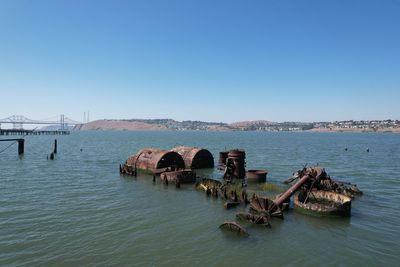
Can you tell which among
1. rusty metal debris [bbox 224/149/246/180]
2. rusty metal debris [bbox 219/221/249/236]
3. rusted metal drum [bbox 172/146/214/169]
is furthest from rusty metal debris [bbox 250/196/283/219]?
rusted metal drum [bbox 172/146/214/169]

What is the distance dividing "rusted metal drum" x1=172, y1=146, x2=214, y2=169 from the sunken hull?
19.0 meters

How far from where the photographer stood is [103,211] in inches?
838

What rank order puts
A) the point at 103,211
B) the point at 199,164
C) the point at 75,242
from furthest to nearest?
the point at 199,164
the point at 103,211
the point at 75,242

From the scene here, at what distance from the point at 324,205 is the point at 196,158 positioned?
21.8 m

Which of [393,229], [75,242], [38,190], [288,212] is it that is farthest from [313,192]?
[38,190]

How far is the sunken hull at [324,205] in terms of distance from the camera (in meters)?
20.5

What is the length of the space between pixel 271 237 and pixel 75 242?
31.8ft

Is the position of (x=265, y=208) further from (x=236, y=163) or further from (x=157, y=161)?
(x=157, y=161)

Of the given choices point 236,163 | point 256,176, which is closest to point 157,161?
point 236,163

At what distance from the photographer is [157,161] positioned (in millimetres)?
37031

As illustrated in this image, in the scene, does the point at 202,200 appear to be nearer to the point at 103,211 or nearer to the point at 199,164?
the point at 103,211

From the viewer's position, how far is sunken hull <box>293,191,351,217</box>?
67.3 ft

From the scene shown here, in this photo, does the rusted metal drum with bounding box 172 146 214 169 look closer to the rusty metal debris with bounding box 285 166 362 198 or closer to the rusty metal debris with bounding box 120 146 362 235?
the rusty metal debris with bounding box 120 146 362 235

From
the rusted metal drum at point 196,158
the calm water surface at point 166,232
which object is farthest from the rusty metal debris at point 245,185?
the calm water surface at point 166,232
